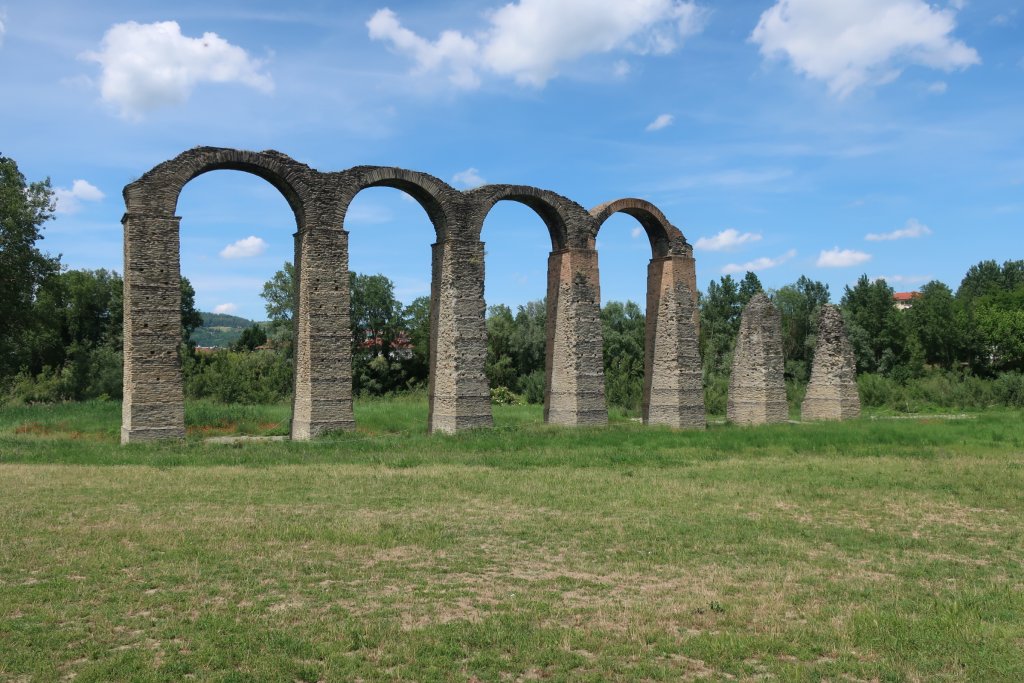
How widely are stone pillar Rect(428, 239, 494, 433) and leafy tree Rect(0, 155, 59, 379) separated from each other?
19573 mm

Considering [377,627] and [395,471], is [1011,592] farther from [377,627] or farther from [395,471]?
[395,471]

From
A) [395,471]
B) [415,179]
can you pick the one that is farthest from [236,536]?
[415,179]

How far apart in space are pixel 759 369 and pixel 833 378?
334cm

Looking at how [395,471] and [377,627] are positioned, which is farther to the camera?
[395,471]

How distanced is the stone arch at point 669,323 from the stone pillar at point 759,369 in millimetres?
2304

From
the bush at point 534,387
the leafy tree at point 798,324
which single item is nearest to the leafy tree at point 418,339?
the bush at point 534,387

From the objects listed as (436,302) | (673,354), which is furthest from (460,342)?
(673,354)

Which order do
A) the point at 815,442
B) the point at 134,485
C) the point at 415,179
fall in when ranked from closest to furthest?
the point at 134,485 < the point at 815,442 < the point at 415,179

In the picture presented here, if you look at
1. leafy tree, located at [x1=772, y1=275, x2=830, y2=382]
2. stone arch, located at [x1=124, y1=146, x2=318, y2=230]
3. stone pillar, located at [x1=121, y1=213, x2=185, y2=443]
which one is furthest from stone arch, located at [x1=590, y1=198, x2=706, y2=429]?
leafy tree, located at [x1=772, y1=275, x2=830, y2=382]

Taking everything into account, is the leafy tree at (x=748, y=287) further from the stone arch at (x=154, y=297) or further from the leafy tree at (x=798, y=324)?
the stone arch at (x=154, y=297)

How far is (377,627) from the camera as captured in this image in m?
5.96

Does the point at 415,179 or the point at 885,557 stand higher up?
the point at 415,179

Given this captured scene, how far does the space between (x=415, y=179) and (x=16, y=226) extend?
19.3m

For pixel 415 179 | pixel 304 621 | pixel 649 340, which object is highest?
pixel 415 179
